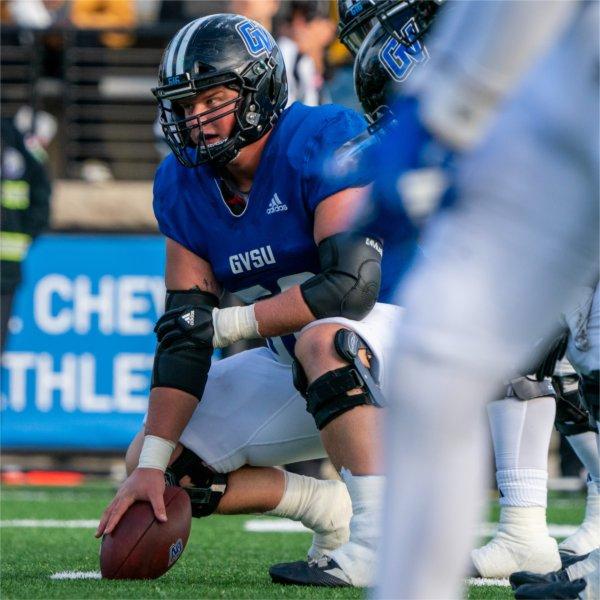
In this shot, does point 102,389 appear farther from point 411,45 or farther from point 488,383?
point 488,383

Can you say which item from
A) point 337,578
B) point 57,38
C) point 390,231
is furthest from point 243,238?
point 57,38

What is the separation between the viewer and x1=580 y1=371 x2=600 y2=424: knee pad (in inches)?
93.4

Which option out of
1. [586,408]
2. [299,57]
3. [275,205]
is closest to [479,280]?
[586,408]

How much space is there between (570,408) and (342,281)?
90cm

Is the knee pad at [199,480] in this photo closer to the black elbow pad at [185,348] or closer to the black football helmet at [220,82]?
the black elbow pad at [185,348]

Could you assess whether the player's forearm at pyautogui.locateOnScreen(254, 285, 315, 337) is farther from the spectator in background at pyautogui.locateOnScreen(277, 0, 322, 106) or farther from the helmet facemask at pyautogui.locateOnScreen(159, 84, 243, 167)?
the spectator in background at pyautogui.locateOnScreen(277, 0, 322, 106)

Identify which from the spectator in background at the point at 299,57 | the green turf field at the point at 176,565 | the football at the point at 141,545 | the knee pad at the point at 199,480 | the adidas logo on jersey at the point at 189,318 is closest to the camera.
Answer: the green turf field at the point at 176,565

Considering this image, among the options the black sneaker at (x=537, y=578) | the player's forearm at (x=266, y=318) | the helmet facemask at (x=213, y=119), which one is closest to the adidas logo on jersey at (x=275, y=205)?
the helmet facemask at (x=213, y=119)

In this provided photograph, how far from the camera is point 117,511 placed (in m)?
3.23

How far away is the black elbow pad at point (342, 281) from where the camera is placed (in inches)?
127

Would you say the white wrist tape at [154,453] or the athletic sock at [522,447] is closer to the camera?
the white wrist tape at [154,453]

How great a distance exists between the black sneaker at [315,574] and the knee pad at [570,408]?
0.93m

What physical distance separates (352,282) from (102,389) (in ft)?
14.4

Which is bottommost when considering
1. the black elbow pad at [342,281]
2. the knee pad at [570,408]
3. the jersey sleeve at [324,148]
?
the knee pad at [570,408]
